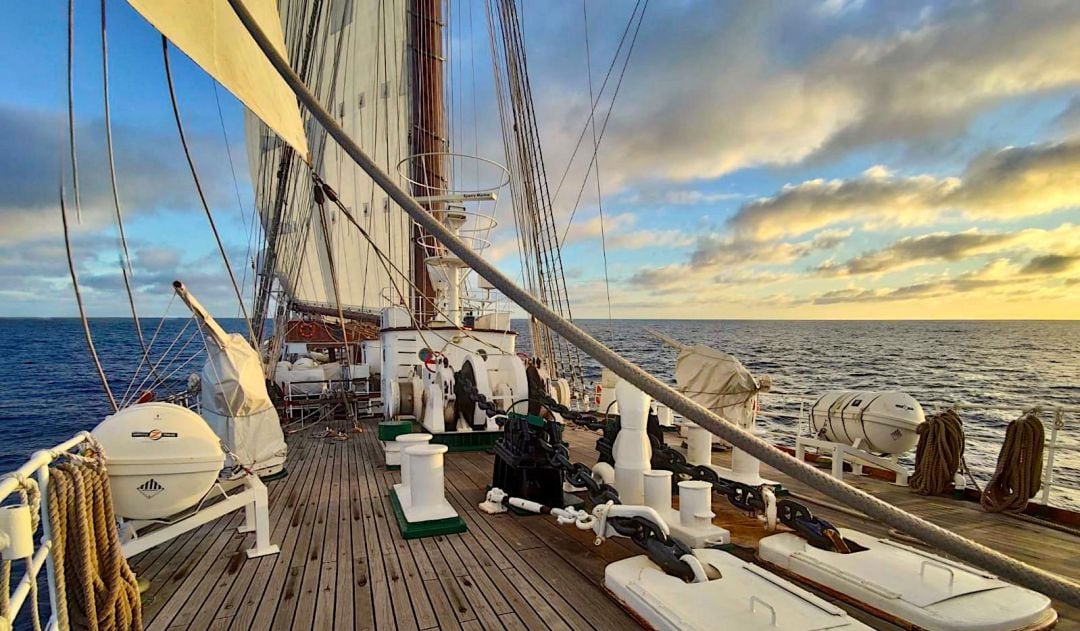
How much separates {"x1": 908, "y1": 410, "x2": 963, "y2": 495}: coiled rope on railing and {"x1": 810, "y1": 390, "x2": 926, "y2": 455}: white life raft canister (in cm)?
20

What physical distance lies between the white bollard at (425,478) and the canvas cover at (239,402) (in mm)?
2040

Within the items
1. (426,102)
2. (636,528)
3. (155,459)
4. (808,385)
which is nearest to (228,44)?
(155,459)

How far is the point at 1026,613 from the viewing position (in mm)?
2824

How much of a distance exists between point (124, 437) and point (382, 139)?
16.2 metres

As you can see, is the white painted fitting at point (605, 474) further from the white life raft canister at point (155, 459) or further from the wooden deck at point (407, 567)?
the white life raft canister at point (155, 459)

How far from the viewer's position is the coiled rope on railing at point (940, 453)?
18.1 feet

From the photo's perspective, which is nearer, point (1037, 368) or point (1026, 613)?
point (1026, 613)

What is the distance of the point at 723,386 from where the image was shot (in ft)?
20.9

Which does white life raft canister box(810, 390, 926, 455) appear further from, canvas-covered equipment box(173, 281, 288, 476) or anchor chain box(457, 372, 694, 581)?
canvas-covered equipment box(173, 281, 288, 476)

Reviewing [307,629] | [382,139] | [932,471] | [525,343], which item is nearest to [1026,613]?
[932,471]

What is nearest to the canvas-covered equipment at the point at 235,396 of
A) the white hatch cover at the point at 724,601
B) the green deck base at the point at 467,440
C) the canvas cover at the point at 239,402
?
the canvas cover at the point at 239,402

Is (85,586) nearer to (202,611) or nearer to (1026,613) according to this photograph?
(202,611)

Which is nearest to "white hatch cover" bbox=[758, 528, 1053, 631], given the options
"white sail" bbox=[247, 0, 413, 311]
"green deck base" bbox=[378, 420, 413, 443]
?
"green deck base" bbox=[378, 420, 413, 443]

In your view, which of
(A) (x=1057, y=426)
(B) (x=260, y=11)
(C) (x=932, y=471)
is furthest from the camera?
(C) (x=932, y=471)
